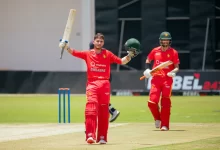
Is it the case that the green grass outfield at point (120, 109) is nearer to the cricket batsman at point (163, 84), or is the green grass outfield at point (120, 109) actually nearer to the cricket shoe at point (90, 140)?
the cricket batsman at point (163, 84)

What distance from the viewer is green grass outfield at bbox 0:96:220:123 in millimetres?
23984

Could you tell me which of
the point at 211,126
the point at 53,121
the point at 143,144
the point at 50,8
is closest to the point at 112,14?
the point at 50,8

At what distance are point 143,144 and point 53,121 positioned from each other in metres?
8.12

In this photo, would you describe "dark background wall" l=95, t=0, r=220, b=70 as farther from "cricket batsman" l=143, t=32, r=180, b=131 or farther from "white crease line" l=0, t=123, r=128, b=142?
"cricket batsman" l=143, t=32, r=180, b=131

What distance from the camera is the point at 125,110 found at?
91.6 ft

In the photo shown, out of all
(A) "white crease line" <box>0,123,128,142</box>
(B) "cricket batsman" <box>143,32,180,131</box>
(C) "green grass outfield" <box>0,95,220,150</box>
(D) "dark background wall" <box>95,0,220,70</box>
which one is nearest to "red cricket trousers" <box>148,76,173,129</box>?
(B) "cricket batsman" <box>143,32,180,131</box>

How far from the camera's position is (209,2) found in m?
37.8

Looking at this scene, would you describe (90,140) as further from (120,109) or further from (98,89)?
(120,109)

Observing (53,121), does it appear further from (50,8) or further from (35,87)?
(50,8)

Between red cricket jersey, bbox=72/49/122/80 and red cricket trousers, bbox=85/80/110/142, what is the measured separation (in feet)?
0.40

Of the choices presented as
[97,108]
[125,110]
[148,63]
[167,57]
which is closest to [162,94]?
[167,57]

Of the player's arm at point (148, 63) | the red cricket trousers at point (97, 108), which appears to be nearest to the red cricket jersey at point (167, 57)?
the player's arm at point (148, 63)

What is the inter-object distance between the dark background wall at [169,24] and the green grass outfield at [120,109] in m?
3.95

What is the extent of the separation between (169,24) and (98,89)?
78.4 feet
